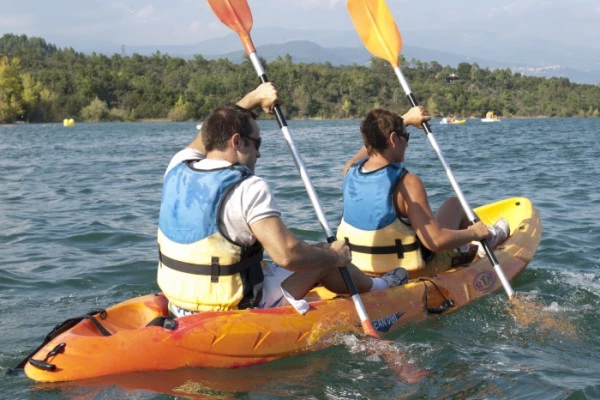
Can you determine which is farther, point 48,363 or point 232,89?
point 232,89

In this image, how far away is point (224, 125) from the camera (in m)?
4.08

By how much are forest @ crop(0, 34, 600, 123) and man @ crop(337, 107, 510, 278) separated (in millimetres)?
68914

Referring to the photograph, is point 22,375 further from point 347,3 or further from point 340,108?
point 340,108

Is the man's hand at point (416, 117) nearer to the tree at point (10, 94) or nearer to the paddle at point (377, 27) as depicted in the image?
the paddle at point (377, 27)

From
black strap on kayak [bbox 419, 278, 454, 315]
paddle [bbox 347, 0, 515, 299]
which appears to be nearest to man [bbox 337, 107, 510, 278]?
black strap on kayak [bbox 419, 278, 454, 315]

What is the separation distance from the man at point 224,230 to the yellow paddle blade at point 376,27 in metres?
3.32

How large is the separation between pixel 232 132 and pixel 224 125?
0.20 feet

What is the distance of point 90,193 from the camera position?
1265 centimetres

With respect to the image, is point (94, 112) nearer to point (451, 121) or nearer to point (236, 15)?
point (451, 121)

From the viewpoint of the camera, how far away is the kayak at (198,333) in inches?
157

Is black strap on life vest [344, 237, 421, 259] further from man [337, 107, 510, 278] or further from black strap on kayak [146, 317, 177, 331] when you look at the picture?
black strap on kayak [146, 317, 177, 331]

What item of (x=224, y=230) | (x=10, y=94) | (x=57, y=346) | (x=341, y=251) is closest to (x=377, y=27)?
(x=341, y=251)

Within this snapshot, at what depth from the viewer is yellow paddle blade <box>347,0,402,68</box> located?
283 inches

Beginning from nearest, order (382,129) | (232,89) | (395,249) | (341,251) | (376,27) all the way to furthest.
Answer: (341,251)
(382,129)
(395,249)
(376,27)
(232,89)
